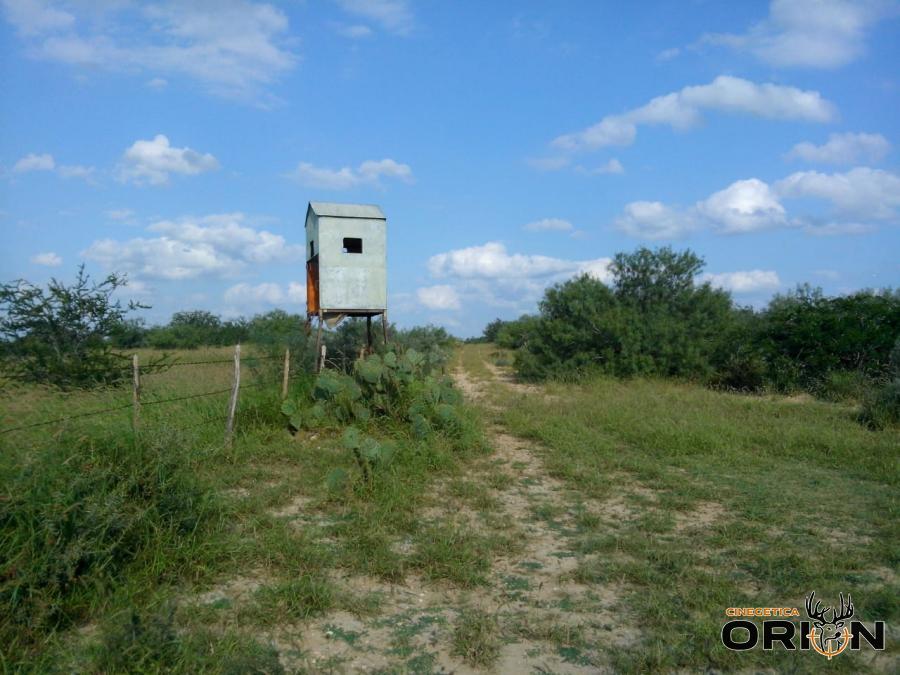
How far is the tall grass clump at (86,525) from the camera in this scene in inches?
140

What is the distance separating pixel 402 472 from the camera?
688 cm

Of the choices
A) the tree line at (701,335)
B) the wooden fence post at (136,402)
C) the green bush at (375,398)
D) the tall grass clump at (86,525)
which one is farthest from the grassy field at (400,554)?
the tree line at (701,335)

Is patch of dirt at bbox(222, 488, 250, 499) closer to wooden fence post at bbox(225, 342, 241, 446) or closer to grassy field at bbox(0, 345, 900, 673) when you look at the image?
grassy field at bbox(0, 345, 900, 673)

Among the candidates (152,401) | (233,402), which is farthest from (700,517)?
(152,401)

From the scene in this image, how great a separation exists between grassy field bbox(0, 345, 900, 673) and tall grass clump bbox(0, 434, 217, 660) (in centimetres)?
1

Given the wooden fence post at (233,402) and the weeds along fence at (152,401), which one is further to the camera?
the wooden fence post at (233,402)

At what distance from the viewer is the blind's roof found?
12117mm

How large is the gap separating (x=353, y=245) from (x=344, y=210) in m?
0.68

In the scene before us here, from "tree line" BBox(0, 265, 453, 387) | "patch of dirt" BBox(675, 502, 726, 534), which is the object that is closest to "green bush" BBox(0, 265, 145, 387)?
"tree line" BBox(0, 265, 453, 387)

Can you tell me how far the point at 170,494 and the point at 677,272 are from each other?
15.7m

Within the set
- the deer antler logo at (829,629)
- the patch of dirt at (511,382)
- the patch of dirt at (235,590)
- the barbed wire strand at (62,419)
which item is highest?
the barbed wire strand at (62,419)

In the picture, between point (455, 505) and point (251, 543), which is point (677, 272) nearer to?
point (455, 505)

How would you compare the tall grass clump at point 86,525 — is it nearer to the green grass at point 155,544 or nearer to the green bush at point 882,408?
the green grass at point 155,544

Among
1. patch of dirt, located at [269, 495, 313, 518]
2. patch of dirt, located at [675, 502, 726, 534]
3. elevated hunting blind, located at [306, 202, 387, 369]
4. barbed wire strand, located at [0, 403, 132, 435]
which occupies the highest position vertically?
elevated hunting blind, located at [306, 202, 387, 369]
